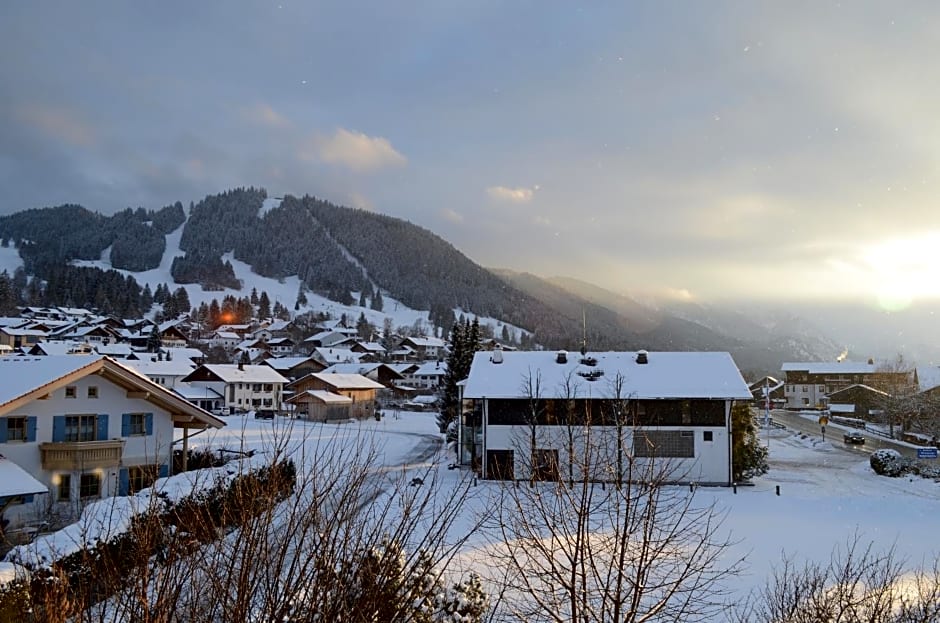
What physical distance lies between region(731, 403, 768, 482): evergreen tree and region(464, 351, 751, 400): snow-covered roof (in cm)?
129

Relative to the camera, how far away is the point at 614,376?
34438 mm

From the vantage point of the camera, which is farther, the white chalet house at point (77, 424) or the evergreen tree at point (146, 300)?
the evergreen tree at point (146, 300)

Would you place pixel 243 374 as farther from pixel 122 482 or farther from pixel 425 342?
pixel 425 342

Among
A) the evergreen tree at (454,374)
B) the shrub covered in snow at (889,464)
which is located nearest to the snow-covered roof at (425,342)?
the evergreen tree at (454,374)

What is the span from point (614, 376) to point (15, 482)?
2627 cm

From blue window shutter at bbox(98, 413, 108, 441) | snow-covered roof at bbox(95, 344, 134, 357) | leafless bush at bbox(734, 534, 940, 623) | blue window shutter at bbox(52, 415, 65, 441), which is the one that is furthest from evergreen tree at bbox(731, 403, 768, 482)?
snow-covered roof at bbox(95, 344, 134, 357)

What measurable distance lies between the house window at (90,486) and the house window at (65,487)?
35 cm

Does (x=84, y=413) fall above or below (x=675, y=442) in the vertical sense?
above

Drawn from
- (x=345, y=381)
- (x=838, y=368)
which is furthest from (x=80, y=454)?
(x=838, y=368)

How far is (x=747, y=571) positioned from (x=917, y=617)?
9731 mm

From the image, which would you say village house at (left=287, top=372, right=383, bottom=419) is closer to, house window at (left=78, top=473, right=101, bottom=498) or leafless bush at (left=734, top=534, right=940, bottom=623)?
house window at (left=78, top=473, right=101, bottom=498)

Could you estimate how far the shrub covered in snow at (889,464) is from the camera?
35.2 m

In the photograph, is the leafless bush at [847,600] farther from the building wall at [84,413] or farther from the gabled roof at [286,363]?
the gabled roof at [286,363]

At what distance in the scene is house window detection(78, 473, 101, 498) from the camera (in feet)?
71.8
